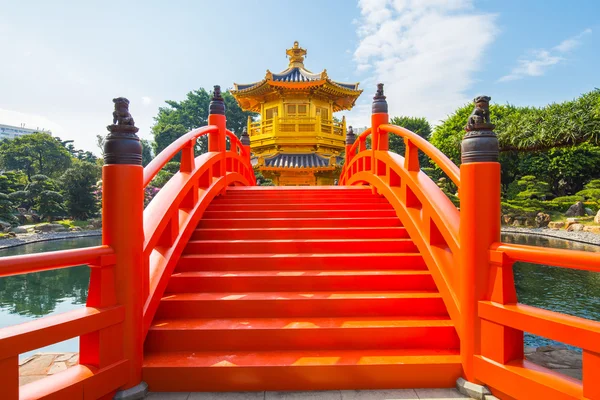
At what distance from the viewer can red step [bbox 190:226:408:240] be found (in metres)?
4.06

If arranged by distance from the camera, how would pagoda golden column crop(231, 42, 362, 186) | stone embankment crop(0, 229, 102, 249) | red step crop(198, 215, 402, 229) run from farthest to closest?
pagoda golden column crop(231, 42, 362, 186)
stone embankment crop(0, 229, 102, 249)
red step crop(198, 215, 402, 229)

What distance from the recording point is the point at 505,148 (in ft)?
51.3

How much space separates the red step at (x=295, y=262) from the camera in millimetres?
3516

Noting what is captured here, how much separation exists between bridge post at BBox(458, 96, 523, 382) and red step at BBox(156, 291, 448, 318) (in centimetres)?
52

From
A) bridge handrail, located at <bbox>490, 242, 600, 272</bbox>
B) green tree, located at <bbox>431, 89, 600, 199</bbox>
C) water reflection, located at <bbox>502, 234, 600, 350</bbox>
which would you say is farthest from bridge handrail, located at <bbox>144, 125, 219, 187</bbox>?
green tree, located at <bbox>431, 89, 600, 199</bbox>

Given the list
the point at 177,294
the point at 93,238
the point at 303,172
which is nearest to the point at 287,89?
the point at 303,172

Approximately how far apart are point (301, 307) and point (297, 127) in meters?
14.7

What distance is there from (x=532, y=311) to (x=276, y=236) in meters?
2.62

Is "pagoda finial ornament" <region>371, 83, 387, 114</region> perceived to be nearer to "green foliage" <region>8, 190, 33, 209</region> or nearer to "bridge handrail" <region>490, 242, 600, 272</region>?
"bridge handrail" <region>490, 242, 600, 272</region>

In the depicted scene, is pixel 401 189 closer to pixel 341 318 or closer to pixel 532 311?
pixel 341 318

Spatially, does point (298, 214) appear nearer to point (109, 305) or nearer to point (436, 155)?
point (436, 155)

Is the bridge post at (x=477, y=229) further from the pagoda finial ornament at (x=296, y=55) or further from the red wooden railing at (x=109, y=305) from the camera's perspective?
the pagoda finial ornament at (x=296, y=55)

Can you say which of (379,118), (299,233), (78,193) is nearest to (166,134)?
(78,193)

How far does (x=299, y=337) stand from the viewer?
2672 mm
